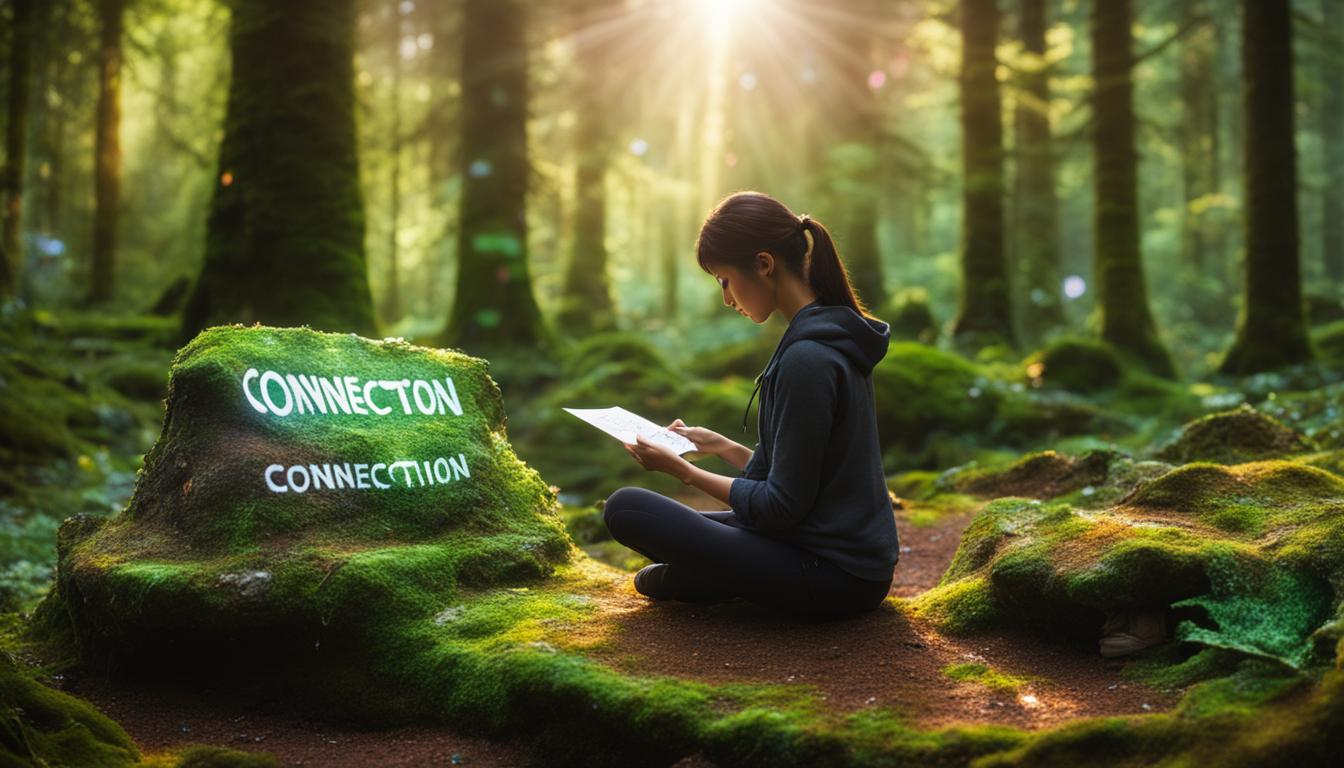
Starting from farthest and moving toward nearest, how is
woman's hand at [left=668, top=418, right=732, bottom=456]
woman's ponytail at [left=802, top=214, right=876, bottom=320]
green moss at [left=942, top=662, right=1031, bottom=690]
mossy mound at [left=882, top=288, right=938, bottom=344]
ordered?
mossy mound at [left=882, top=288, right=938, bottom=344] → woman's hand at [left=668, top=418, right=732, bottom=456] → woman's ponytail at [left=802, top=214, right=876, bottom=320] → green moss at [left=942, top=662, right=1031, bottom=690]

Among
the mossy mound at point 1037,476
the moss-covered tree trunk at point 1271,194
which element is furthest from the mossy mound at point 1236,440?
the moss-covered tree trunk at point 1271,194

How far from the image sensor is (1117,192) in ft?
43.8

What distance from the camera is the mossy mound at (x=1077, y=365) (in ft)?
39.1

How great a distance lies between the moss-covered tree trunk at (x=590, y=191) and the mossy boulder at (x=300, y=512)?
13.8 metres

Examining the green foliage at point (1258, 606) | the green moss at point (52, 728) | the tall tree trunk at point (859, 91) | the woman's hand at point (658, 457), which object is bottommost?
the green moss at point (52, 728)

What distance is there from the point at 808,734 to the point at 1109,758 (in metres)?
0.85

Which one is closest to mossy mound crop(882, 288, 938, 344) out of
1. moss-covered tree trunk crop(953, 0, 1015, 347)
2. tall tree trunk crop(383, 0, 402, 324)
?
moss-covered tree trunk crop(953, 0, 1015, 347)

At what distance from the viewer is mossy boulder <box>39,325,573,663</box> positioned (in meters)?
4.00

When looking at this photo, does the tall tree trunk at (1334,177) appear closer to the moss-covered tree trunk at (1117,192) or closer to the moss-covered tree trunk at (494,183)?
the moss-covered tree trunk at (1117,192)

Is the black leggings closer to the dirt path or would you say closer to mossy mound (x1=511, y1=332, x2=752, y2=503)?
the dirt path

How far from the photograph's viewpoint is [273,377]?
15.6 feet

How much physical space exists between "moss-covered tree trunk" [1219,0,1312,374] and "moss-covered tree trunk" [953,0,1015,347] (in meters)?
3.43

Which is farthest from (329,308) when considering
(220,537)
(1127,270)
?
(1127,270)

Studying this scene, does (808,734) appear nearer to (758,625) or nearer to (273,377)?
(758,625)
